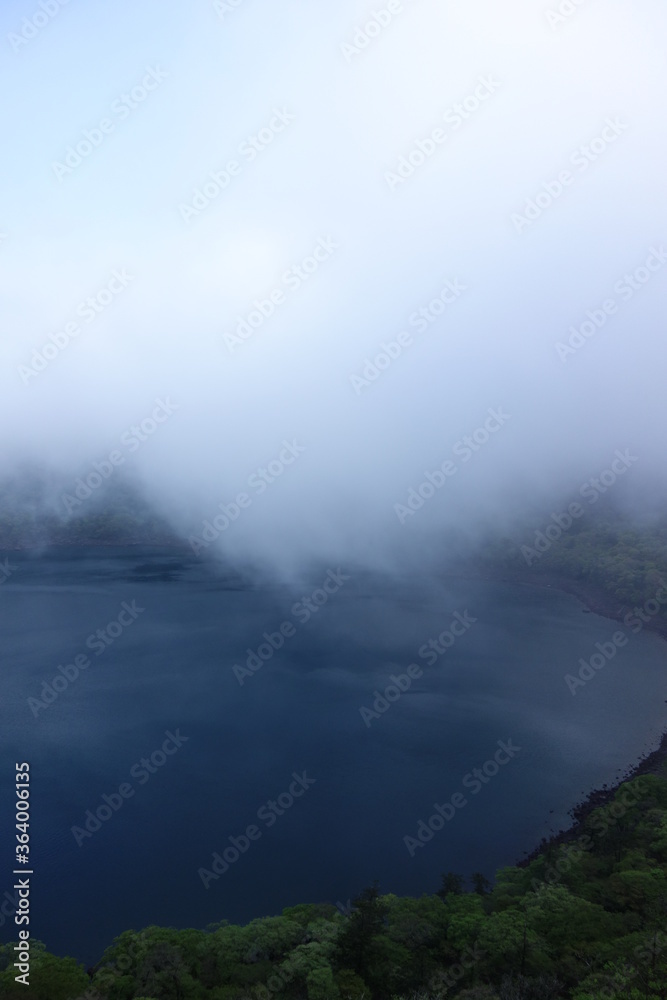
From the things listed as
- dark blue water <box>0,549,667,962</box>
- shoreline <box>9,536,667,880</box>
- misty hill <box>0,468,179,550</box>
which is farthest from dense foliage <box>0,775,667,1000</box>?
misty hill <box>0,468,179,550</box>

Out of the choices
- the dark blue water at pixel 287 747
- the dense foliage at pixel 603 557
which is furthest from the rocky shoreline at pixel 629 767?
the dark blue water at pixel 287 747

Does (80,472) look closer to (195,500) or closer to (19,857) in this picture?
(195,500)

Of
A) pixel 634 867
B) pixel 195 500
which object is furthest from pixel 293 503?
pixel 634 867

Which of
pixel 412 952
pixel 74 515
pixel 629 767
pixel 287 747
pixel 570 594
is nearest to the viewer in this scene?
pixel 412 952

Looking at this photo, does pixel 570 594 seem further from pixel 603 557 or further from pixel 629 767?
pixel 629 767

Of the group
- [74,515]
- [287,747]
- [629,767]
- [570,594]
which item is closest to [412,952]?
[287,747]

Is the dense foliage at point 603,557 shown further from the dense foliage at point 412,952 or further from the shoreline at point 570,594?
the dense foliage at point 412,952
